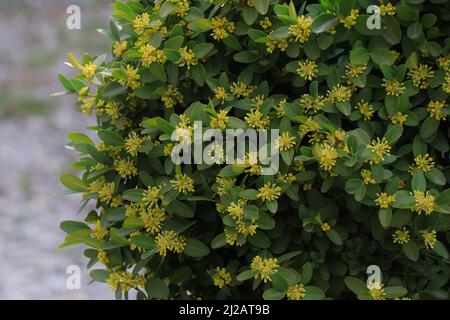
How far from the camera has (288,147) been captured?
1.93m

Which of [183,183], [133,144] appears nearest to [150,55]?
[133,144]

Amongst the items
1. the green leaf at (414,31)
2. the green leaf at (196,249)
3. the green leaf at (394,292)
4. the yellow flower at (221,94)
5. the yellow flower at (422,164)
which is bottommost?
the green leaf at (394,292)

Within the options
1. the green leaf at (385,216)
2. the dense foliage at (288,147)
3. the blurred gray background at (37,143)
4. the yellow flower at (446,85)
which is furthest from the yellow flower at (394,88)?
the blurred gray background at (37,143)

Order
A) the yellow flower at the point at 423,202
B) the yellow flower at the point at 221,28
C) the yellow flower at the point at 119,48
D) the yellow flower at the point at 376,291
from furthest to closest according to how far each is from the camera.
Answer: the yellow flower at the point at 119,48, the yellow flower at the point at 221,28, the yellow flower at the point at 376,291, the yellow flower at the point at 423,202

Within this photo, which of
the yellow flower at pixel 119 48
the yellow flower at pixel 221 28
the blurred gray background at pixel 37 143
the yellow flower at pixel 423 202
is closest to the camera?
the yellow flower at pixel 423 202

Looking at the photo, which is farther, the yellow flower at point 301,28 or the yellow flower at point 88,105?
the yellow flower at point 88,105

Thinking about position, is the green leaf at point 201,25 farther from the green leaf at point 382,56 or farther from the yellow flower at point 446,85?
the yellow flower at point 446,85

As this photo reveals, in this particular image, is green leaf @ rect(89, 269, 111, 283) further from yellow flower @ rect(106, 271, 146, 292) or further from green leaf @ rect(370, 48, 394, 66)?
green leaf @ rect(370, 48, 394, 66)

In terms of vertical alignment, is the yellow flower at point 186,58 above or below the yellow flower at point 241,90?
above

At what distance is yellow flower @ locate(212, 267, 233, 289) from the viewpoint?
2.14 meters

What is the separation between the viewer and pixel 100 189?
88.7 inches

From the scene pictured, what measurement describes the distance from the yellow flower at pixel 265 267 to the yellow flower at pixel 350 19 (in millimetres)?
682

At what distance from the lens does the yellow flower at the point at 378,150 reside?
1.88 metres
